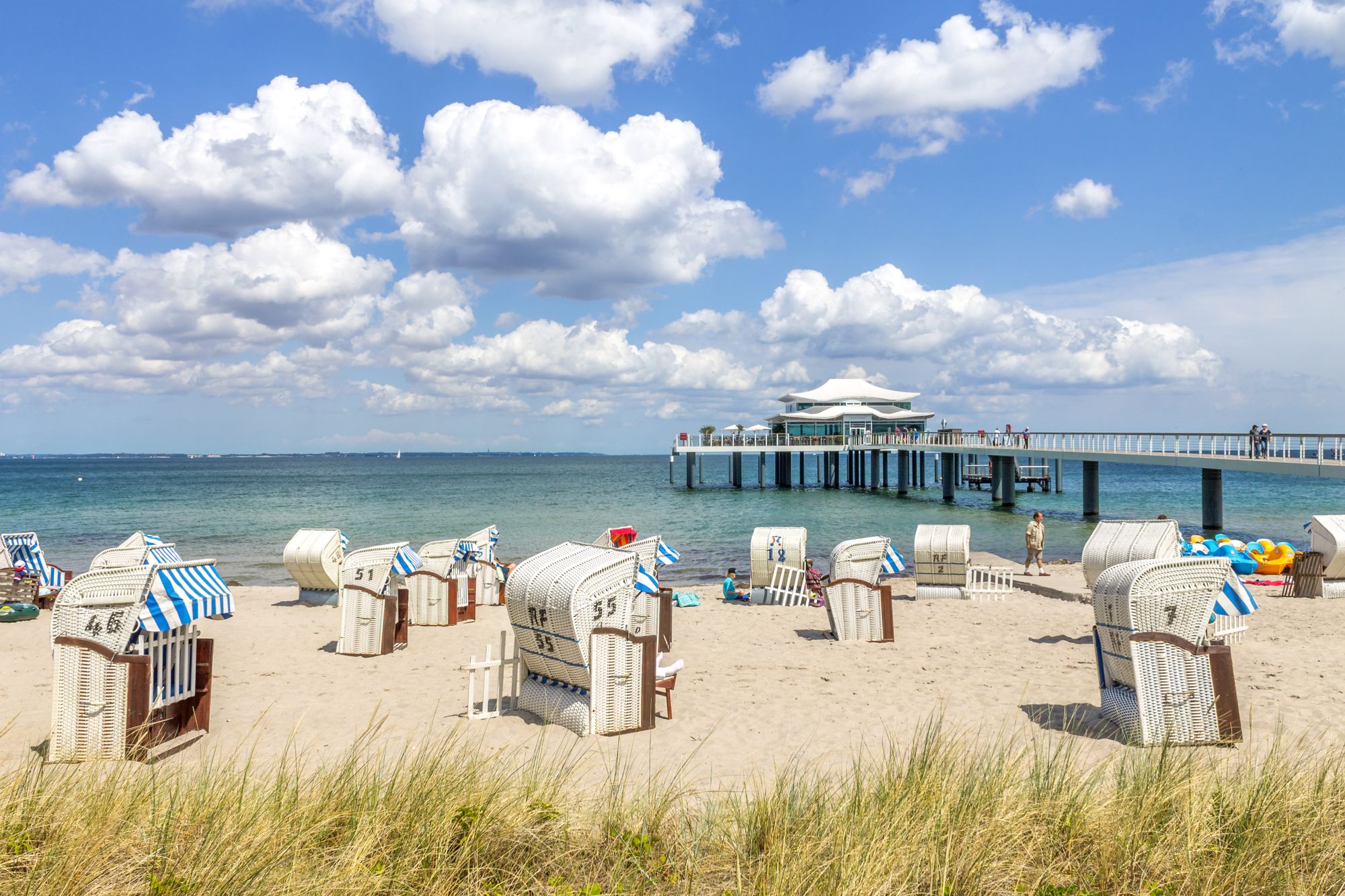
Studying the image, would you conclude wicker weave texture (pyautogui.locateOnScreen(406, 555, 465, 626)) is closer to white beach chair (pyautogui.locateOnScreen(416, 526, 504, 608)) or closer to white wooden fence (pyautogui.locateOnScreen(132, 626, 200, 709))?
white beach chair (pyautogui.locateOnScreen(416, 526, 504, 608))

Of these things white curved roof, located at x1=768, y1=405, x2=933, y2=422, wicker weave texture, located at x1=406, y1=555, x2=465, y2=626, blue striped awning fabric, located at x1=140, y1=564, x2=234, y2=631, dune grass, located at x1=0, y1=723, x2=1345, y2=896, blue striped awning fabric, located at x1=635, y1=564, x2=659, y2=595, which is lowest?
wicker weave texture, located at x1=406, y1=555, x2=465, y2=626

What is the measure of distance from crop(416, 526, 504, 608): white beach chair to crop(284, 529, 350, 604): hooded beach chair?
1.66 metres

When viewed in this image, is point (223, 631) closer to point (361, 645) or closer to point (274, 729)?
point (361, 645)

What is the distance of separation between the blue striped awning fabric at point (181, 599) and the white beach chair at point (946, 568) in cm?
1230

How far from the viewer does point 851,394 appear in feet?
242

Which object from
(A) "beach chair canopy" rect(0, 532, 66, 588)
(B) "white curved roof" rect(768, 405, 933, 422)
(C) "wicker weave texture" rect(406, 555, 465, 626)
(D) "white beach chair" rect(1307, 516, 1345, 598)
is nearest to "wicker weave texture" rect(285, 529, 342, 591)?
(C) "wicker weave texture" rect(406, 555, 465, 626)

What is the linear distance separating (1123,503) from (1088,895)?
55484 millimetres

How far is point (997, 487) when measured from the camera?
52.8 m

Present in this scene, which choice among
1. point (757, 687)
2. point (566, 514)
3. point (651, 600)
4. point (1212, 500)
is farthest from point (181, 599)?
point (566, 514)

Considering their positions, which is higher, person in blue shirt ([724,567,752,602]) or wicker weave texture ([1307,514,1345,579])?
wicker weave texture ([1307,514,1345,579])

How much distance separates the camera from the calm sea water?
31.6 meters

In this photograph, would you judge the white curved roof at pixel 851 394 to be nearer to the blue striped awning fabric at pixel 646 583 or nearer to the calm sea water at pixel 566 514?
the calm sea water at pixel 566 514

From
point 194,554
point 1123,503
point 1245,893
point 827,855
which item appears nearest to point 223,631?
point 827,855

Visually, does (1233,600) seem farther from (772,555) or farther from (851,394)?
(851,394)
